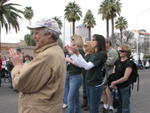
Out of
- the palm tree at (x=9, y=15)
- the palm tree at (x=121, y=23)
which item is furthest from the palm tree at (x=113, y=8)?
the palm tree at (x=9, y=15)

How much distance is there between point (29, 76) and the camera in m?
3.83

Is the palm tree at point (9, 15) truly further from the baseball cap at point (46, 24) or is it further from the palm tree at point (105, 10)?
the baseball cap at point (46, 24)

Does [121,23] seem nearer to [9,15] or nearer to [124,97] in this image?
[9,15]

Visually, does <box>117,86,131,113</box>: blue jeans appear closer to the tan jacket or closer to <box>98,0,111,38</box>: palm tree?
the tan jacket

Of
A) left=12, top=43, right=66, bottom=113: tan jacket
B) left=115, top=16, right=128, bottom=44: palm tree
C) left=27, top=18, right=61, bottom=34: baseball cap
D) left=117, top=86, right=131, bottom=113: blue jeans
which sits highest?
left=115, top=16, right=128, bottom=44: palm tree

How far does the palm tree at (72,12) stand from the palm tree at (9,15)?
27336mm

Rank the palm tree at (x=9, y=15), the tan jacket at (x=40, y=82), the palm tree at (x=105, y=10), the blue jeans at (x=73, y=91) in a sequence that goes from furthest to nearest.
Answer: the palm tree at (x=105, y=10) → the palm tree at (x=9, y=15) → the blue jeans at (x=73, y=91) → the tan jacket at (x=40, y=82)

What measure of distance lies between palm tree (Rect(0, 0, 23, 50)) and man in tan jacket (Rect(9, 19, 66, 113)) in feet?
134

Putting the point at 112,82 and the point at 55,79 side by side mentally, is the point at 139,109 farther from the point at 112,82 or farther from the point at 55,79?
the point at 55,79

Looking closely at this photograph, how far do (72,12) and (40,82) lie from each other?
6946 centimetres

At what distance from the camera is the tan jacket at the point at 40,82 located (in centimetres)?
384

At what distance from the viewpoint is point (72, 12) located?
72.9 m

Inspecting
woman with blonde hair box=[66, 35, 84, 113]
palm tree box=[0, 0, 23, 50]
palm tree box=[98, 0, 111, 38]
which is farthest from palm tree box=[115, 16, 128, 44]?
woman with blonde hair box=[66, 35, 84, 113]

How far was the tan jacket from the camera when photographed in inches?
151
